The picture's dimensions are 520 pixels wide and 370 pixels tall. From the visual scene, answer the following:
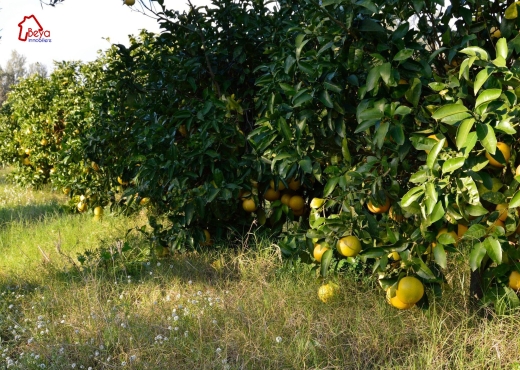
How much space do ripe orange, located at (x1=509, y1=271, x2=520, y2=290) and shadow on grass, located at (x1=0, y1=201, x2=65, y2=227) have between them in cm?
444

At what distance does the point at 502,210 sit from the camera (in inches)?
90.8

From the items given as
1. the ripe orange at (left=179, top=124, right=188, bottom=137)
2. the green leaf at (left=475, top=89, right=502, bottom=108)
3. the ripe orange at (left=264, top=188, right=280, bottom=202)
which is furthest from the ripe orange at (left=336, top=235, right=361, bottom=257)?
the ripe orange at (left=179, top=124, right=188, bottom=137)

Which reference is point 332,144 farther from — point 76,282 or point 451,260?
point 76,282

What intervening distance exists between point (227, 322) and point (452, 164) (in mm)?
1245

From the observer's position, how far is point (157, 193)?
156 inches

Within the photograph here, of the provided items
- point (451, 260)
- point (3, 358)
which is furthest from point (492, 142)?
point (3, 358)

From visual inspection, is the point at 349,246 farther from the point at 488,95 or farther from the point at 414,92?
the point at 488,95

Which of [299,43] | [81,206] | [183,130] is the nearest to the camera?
[299,43]

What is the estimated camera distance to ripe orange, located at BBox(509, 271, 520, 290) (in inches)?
94.8

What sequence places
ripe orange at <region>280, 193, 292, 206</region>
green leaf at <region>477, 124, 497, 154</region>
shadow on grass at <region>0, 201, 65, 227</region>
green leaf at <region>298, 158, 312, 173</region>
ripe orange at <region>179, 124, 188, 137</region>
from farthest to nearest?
shadow on grass at <region>0, 201, 65, 227</region>
ripe orange at <region>179, 124, 188, 137</region>
ripe orange at <region>280, 193, 292, 206</region>
green leaf at <region>298, 158, 312, 173</region>
green leaf at <region>477, 124, 497, 154</region>

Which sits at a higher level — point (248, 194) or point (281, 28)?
point (281, 28)

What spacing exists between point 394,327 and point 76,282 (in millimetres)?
1957

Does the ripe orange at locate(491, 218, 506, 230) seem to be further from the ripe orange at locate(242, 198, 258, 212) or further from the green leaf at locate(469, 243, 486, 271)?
the ripe orange at locate(242, 198, 258, 212)

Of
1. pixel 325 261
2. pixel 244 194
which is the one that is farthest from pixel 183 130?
pixel 325 261
